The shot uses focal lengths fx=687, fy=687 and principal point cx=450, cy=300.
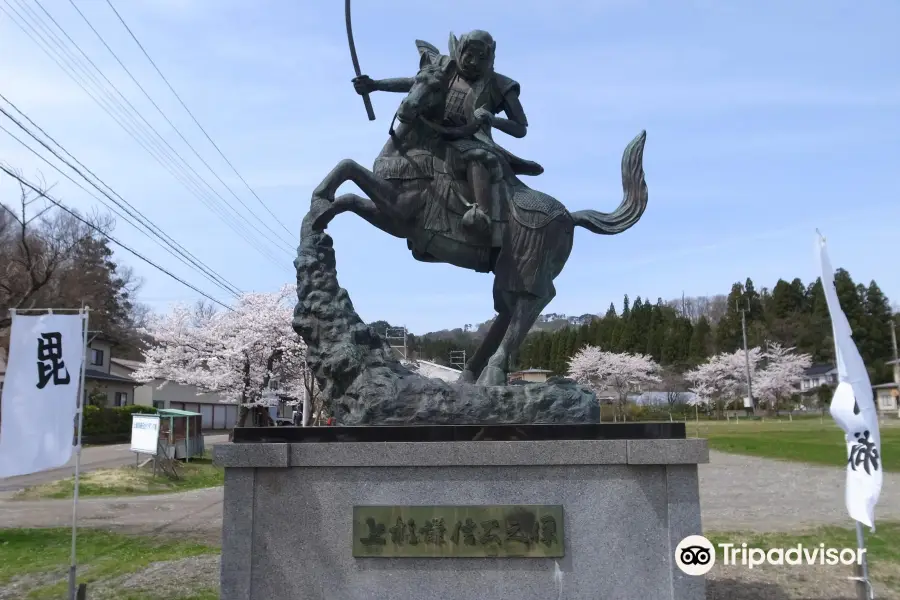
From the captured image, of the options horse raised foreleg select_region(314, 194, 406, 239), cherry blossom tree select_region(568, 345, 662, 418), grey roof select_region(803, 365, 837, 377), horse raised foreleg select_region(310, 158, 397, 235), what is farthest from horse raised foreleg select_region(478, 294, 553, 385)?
grey roof select_region(803, 365, 837, 377)

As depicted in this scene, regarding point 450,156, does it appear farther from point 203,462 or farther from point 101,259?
point 101,259

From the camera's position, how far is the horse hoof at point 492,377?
16.7 feet

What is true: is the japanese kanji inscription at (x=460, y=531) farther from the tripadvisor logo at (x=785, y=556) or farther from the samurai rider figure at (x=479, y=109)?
the tripadvisor logo at (x=785, y=556)

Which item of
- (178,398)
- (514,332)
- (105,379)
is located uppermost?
(105,379)

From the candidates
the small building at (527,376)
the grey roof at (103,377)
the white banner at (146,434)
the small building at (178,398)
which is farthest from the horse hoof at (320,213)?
the small building at (178,398)

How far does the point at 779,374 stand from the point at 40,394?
51188 millimetres

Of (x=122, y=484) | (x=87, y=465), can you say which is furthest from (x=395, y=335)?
(x=87, y=465)

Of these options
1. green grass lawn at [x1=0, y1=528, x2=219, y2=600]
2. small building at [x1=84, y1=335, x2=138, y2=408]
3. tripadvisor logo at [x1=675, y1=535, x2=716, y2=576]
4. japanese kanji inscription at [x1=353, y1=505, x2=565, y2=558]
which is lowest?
green grass lawn at [x1=0, y1=528, x2=219, y2=600]

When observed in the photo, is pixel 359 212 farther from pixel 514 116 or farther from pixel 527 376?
pixel 527 376

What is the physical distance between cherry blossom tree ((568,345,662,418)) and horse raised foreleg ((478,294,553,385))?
4416 centimetres

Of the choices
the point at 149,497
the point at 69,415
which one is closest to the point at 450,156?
the point at 69,415

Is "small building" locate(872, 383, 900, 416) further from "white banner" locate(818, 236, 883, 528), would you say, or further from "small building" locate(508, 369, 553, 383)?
"white banner" locate(818, 236, 883, 528)

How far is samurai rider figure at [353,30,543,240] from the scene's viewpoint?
5.42 m

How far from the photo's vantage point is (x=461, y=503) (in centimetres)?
419
